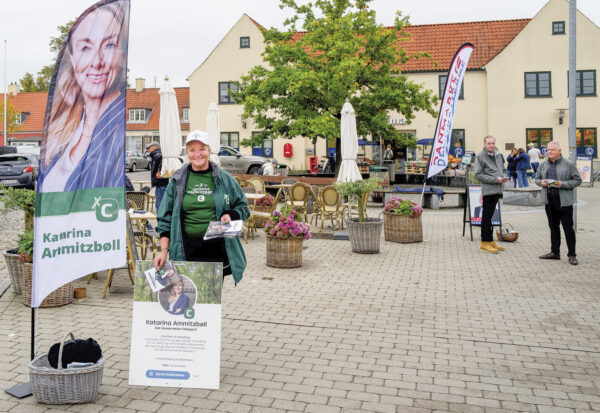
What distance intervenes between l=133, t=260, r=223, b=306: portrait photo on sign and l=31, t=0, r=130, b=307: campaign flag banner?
465 mm

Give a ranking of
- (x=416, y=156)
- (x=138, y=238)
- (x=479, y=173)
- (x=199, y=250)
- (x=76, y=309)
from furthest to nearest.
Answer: (x=416, y=156) → (x=479, y=173) → (x=138, y=238) → (x=76, y=309) → (x=199, y=250)

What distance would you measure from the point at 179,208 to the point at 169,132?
8972 mm

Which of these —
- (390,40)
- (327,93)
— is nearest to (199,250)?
(327,93)

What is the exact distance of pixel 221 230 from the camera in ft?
14.1

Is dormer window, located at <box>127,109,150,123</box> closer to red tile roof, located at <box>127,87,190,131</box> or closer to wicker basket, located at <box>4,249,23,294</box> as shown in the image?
red tile roof, located at <box>127,87,190,131</box>

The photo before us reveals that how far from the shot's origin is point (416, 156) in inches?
1427

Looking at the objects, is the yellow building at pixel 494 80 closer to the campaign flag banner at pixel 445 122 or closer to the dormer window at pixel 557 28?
the dormer window at pixel 557 28

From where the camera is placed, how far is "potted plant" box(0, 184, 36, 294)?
6.61 meters

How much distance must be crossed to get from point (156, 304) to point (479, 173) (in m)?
7.06

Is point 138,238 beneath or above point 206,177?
beneath

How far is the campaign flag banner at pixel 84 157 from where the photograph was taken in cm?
398

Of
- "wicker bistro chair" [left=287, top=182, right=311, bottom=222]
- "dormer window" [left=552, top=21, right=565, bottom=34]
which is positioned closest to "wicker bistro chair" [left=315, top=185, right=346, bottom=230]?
"wicker bistro chair" [left=287, top=182, right=311, bottom=222]

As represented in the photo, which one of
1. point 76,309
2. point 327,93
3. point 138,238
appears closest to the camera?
point 76,309

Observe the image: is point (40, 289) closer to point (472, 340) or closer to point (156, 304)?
point (156, 304)
